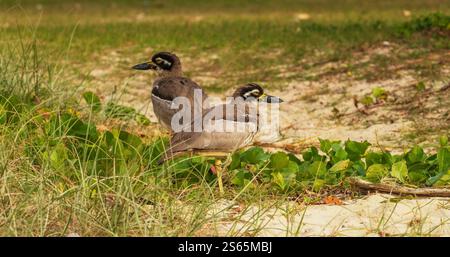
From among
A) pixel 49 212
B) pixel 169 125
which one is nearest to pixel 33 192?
pixel 49 212

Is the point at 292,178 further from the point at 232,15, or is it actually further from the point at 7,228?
the point at 232,15

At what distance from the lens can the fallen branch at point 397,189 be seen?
6.16 m

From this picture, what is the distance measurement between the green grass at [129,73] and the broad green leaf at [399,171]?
20.0 inches

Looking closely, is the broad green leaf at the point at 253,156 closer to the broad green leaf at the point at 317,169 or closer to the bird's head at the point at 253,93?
the broad green leaf at the point at 317,169

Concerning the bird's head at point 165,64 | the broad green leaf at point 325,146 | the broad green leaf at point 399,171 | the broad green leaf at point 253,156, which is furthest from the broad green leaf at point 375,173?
the bird's head at point 165,64

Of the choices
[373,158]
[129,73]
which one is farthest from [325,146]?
[129,73]

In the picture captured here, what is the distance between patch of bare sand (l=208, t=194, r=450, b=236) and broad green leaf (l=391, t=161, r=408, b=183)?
0.79ft

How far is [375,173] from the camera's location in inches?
254

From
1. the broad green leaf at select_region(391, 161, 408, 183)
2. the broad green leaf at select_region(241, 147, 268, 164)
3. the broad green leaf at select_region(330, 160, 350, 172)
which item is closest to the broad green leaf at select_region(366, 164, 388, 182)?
the broad green leaf at select_region(391, 161, 408, 183)

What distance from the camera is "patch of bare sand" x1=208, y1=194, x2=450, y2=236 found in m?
5.42

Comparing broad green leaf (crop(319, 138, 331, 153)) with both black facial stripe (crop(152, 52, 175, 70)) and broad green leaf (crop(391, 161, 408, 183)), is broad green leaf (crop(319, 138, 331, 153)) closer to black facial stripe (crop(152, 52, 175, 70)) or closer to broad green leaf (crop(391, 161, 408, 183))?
broad green leaf (crop(391, 161, 408, 183))

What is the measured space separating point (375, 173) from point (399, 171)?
6.0 inches
